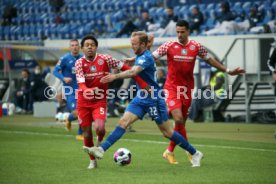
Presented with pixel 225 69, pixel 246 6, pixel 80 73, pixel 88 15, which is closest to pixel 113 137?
pixel 80 73

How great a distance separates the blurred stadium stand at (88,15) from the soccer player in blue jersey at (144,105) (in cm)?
1656

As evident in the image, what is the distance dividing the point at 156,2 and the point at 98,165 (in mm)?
22002

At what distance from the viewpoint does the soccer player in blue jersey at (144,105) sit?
497 inches

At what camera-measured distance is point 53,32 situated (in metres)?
37.0

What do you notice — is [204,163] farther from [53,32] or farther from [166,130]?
[53,32]

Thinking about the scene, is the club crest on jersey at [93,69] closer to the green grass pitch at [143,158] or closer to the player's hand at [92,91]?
the player's hand at [92,91]

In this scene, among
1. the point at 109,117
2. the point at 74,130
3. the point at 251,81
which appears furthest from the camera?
the point at 109,117

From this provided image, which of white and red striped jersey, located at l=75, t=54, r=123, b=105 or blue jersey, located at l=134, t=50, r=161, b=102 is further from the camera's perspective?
white and red striped jersey, located at l=75, t=54, r=123, b=105

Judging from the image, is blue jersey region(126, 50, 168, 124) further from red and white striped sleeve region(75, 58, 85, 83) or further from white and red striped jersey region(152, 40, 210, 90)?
white and red striped jersey region(152, 40, 210, 90)

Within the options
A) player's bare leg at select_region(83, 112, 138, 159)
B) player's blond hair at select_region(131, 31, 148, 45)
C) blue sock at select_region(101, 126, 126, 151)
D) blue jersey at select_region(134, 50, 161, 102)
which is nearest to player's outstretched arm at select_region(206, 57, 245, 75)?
blue jersey at select_region(134, 50, 161, 102)

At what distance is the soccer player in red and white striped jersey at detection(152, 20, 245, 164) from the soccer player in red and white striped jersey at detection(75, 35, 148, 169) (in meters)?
1.11

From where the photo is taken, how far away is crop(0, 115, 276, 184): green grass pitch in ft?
37.8

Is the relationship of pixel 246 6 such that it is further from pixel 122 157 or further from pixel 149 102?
pixel 122 157

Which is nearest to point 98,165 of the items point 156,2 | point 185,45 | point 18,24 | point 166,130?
point 166,130
